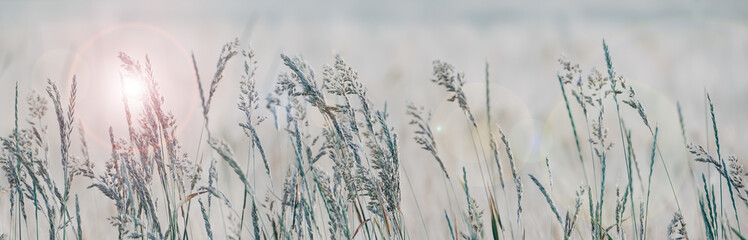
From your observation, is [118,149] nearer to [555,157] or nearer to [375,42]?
[555,157]

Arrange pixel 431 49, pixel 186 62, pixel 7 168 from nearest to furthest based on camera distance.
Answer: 1. pixel 7 168
2. pixel 186 62
3. pixel 431 49

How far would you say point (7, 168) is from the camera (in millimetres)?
1736

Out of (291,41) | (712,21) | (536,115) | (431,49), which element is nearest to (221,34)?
(291,41)

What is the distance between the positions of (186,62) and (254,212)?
17.9 ft

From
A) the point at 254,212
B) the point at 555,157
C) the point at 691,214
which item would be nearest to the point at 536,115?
A: the point at 555,157

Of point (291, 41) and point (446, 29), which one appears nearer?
point (291, 41)

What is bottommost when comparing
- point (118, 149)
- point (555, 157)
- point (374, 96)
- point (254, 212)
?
point (254, 212)

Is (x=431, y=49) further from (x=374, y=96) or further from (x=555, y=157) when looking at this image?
(x=555, y=157)

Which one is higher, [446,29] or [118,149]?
[446,29]

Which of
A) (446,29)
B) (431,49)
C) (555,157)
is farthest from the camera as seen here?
(446,29)

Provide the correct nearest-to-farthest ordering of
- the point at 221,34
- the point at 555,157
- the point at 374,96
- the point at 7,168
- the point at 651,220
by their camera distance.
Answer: the point at 7,168 < the point at 651,220 < the point at 555,157 < the point at 374,96 < the point at 221,34

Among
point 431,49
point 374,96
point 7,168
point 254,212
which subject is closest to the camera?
point 254,212

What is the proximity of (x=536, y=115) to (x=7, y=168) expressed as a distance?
3.49m

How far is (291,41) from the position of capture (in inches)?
287
